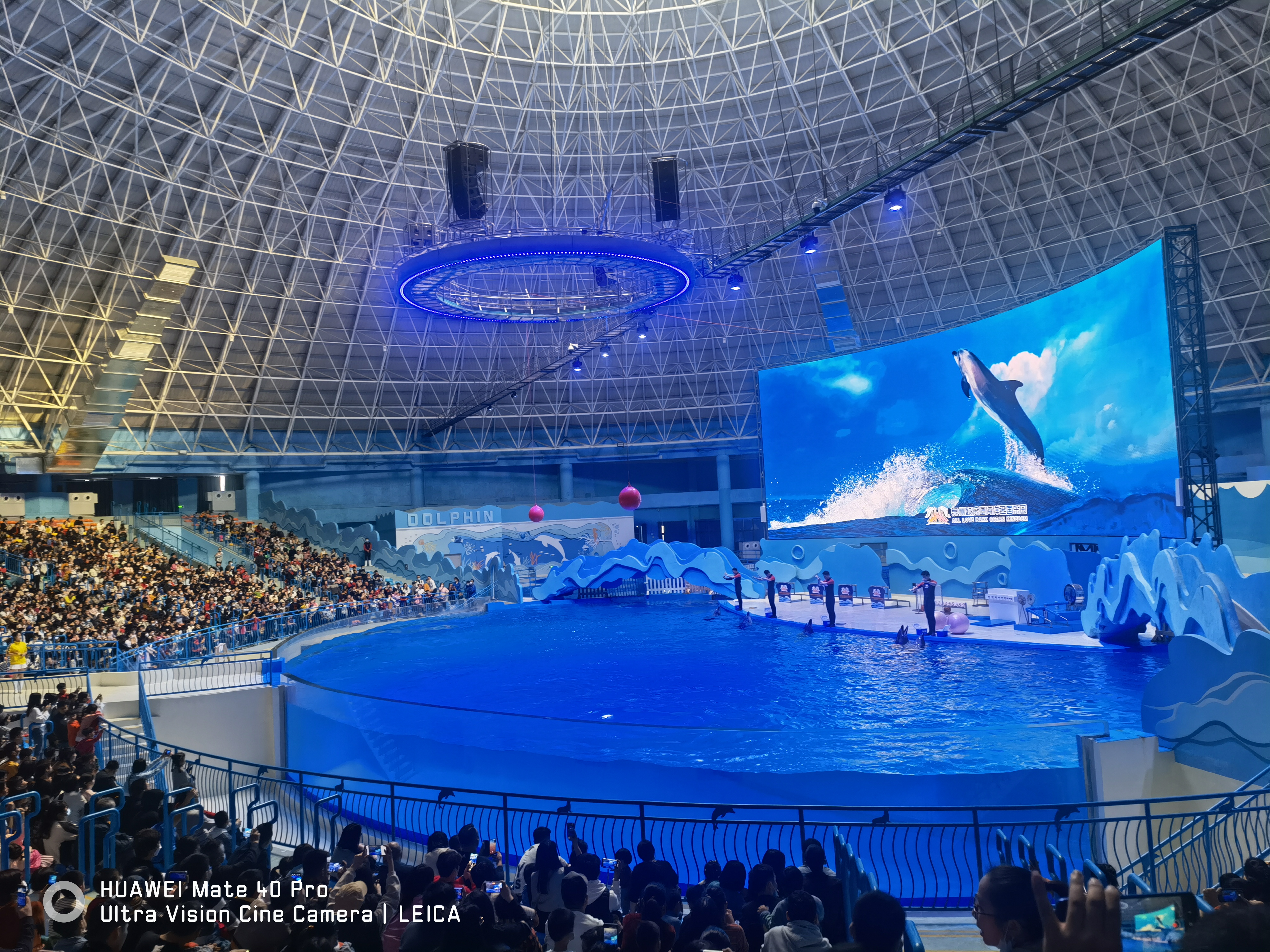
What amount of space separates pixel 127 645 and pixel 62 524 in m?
17.1

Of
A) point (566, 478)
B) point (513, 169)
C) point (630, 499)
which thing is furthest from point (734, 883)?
point (566, 478)

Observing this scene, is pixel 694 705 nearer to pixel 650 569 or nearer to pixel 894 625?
pixel 894 625

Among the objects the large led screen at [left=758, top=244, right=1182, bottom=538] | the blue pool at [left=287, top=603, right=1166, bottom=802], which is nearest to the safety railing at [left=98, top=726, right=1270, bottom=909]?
the blue pool at [left=287, top=603, right=1166, bottom=802]

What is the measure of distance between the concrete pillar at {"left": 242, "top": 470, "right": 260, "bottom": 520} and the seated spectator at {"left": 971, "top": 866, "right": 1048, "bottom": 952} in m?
41.6

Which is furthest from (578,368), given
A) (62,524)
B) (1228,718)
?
(1228,718)

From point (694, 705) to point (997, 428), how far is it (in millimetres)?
15955

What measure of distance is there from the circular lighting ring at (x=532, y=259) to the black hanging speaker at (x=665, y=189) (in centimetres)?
158

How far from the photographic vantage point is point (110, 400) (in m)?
31.0

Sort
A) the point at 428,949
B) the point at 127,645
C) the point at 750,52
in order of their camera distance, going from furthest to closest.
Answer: the point at 750,52
the point at 127,645
the point at 428,949

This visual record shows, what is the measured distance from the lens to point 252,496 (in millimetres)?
39781

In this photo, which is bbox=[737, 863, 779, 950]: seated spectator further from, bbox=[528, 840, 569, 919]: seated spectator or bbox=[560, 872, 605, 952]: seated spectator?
bbox=[528, 840, 569, 919]: seated spectator

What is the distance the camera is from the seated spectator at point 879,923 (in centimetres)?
294

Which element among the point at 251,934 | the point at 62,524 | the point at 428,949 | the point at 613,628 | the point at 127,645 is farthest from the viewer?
the point at 62,524

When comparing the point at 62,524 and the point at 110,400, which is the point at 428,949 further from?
the point at 62,524
